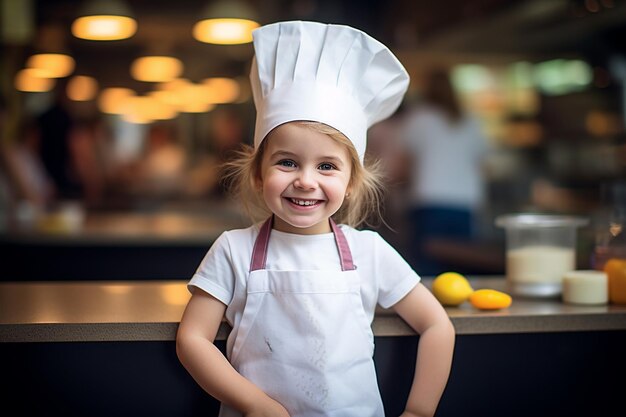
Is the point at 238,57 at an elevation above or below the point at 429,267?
above

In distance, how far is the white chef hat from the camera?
1.68 metres

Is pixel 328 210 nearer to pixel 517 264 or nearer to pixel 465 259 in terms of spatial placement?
pixel 517 264

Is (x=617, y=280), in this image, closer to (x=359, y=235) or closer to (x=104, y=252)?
(x=359, y=235)

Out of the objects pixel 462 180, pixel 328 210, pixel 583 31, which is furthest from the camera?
pixel 583 31

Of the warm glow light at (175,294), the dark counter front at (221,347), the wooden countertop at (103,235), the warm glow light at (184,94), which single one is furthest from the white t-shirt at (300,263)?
the warm glow light at (184,94)

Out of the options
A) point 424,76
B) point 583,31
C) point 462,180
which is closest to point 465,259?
point 462,180

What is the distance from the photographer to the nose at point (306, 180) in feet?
5.44

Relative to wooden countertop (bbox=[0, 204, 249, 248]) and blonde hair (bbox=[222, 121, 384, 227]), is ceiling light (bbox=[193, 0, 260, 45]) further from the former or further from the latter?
blonde hair (bbox=[222, 121, 384, 227])

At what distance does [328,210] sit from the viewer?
172cm

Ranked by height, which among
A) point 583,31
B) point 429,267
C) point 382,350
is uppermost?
point 583,31

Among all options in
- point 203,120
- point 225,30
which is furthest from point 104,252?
point 203,120

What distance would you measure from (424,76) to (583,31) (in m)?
3.26

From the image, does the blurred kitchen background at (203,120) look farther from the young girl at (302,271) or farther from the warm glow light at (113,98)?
A: the young girl at (302,271)

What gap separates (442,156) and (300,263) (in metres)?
3.45
